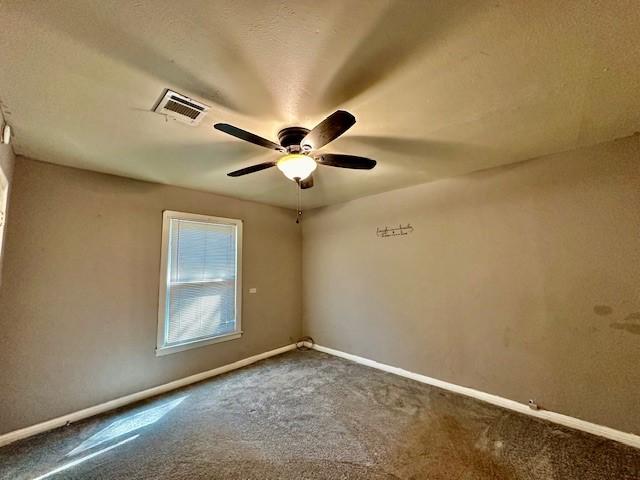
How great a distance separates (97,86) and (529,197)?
139 inches

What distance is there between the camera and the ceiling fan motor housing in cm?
183

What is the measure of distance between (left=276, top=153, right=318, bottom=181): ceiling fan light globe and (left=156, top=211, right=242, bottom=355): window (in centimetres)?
210

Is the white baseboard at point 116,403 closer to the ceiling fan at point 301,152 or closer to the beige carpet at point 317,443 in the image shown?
the beige carpet at point 317,443

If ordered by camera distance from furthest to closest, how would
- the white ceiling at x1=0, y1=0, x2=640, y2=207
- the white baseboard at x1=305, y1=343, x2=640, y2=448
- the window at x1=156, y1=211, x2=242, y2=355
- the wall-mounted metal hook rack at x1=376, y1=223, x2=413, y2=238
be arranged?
1. the wall-mounted metal hook rack at x1=376, y1=223, x2=413, y2=238
2. the window at x1=156, y1=211, x2=242, y2=355
3. the white baseboard at x1=305, y1=343, x2=640, y2=448
4. the white ceiling at x1=0, y1=0, x2=640, y2=207

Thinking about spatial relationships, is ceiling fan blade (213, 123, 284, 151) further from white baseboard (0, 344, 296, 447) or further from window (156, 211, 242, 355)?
white baseboard (0, 344, 296, 447)

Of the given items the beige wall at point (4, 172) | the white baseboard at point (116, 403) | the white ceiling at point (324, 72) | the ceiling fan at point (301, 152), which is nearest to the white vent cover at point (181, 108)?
the white ceiling at point (324, 72)

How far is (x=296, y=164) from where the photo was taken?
1808mm

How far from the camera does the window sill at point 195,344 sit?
3020mm

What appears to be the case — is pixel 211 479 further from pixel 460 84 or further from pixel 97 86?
pixel 460 84

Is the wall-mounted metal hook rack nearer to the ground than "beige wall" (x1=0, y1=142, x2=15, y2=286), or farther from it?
nearer to the ground

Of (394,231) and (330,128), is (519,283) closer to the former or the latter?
(394,231)

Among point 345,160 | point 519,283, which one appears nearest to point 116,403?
point 345,160

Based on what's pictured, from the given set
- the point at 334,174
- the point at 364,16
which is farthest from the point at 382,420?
the point at 364,16

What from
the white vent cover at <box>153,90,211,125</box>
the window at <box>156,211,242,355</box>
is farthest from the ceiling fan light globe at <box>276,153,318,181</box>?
the window at <box>156,211,242,355</box>
